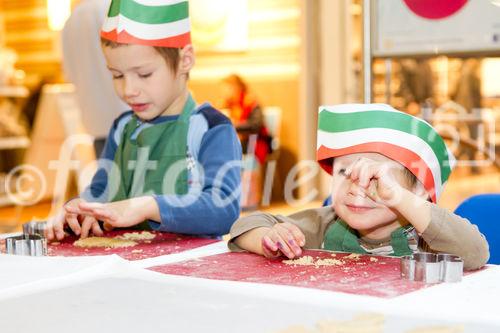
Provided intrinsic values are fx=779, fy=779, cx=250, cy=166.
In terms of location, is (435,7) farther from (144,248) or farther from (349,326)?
(349,326)

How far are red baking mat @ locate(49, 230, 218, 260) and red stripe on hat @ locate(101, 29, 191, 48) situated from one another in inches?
17.8

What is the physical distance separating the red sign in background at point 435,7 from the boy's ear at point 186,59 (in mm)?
685

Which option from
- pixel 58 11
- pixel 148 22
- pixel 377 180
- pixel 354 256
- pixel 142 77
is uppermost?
pixel 58 11

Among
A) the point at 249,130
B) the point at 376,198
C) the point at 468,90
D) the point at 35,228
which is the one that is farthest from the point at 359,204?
the point at 468,90

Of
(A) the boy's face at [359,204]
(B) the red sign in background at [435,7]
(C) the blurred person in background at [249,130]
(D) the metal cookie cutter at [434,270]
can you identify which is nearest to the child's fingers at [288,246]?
(A) the boy's face at [359,204]

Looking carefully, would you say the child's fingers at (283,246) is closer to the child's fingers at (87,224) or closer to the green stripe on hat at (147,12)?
the child's fingers at (87,224)

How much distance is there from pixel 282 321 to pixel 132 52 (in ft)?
3.36

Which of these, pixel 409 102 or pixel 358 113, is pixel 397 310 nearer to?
pixel 358 113

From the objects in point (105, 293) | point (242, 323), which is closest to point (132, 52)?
point (105, 293)

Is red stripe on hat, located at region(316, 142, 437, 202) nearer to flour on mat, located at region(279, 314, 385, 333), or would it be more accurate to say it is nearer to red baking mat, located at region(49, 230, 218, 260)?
red baking mat, located at region(49, 230, 218, 260)

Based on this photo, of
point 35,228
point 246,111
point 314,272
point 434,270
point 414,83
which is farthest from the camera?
point 414,83

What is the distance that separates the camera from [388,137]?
1412 mm

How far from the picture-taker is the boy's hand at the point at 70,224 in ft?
5.40

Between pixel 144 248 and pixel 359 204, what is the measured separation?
0.42m
